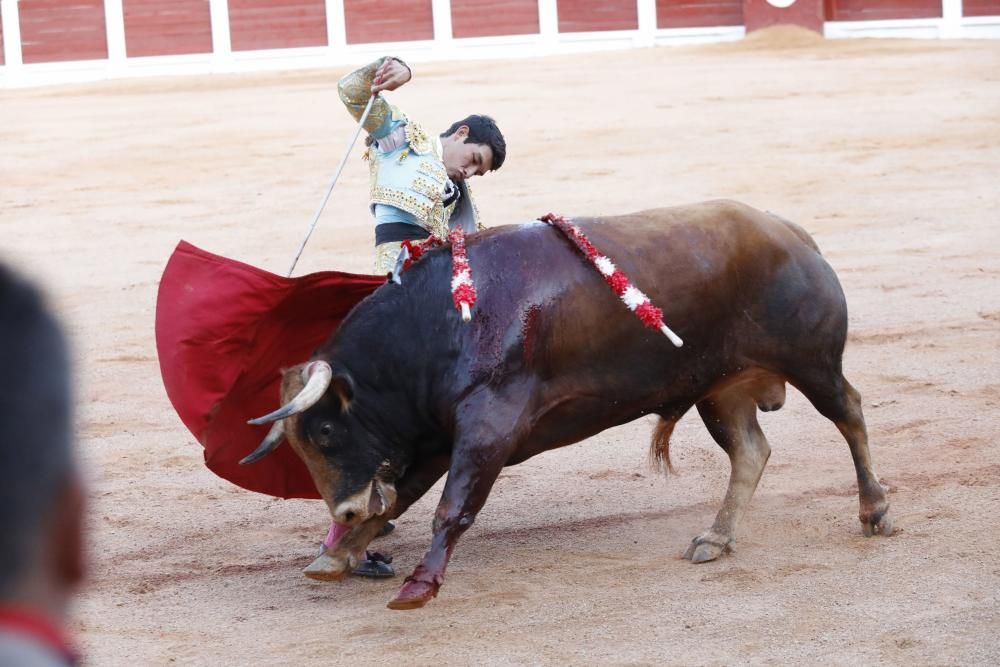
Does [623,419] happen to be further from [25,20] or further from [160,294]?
[25,20]

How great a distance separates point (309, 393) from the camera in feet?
10.8

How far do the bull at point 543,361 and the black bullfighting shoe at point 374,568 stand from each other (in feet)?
0.73

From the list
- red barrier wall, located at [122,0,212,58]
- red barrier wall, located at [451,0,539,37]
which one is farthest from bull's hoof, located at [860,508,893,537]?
red barrier wall, located at [122,0,212,58]

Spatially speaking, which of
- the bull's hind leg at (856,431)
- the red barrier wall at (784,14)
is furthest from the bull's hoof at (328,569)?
the red barrier wall at (784,14)

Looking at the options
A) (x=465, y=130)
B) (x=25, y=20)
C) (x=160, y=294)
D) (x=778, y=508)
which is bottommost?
(x=778, y=508)

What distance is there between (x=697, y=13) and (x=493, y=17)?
2594mm

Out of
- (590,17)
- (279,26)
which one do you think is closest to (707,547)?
(590,17)

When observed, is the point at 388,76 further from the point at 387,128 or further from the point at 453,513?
the point at 453,513

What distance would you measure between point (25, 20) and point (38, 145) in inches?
243

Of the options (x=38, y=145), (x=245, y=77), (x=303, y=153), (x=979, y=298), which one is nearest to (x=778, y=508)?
(x=979, y=298)

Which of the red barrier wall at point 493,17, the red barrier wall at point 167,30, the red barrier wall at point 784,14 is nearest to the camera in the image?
the red barrier wall at point 784,14

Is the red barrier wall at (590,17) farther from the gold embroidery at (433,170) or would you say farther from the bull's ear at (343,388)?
the bull's ear at (343,388)

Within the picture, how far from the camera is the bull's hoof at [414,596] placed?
3094 mm

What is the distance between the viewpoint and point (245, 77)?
1734 cm
